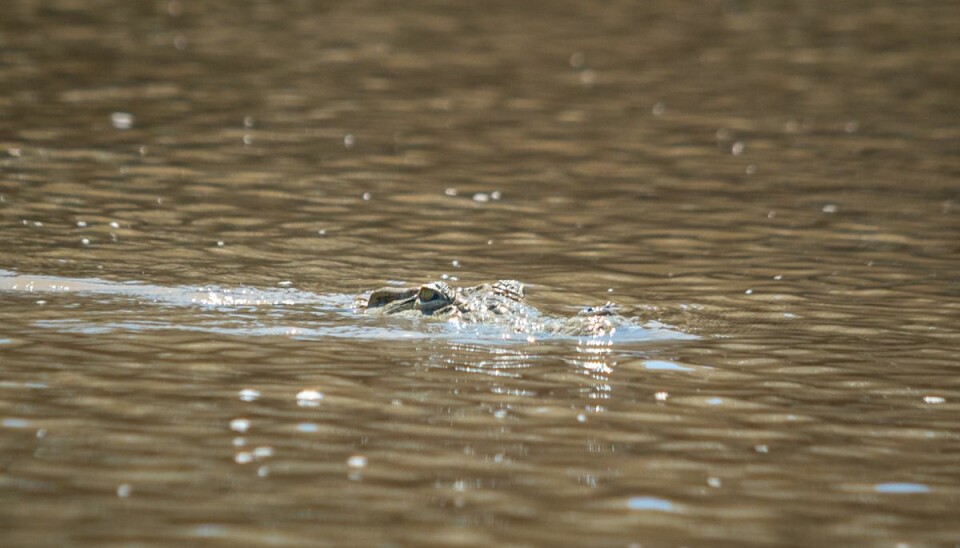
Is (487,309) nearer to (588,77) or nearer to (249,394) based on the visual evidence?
(249,394)

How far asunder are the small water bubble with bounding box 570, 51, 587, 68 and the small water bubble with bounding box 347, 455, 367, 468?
1800cm

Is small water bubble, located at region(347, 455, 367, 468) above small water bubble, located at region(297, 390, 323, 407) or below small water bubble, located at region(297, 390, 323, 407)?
below

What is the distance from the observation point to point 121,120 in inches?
752

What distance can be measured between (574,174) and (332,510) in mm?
10954

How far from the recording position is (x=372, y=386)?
8812mm

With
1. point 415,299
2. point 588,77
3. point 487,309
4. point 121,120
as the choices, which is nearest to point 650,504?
point 487,309

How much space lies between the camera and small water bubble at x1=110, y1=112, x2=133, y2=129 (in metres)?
18.8

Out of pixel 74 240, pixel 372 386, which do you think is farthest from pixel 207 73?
pixel 372 386

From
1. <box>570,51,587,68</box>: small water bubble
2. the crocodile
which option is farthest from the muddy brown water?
the crocodile

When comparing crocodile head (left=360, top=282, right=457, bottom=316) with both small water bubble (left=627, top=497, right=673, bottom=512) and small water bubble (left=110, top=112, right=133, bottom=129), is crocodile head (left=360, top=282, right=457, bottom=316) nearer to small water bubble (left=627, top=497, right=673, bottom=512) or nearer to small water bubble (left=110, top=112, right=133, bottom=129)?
small water bubble (left=627, top=497, right=673, bottom=512)

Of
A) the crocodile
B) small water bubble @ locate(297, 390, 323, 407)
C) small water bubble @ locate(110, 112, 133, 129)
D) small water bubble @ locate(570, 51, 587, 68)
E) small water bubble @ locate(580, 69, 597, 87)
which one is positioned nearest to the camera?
small water bubble @ locate(297, 390, 323, 407)

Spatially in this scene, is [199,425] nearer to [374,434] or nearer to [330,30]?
[374,434]

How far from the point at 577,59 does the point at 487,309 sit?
15.4 m

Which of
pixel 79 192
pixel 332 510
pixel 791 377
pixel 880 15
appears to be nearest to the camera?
pixel 332 510
